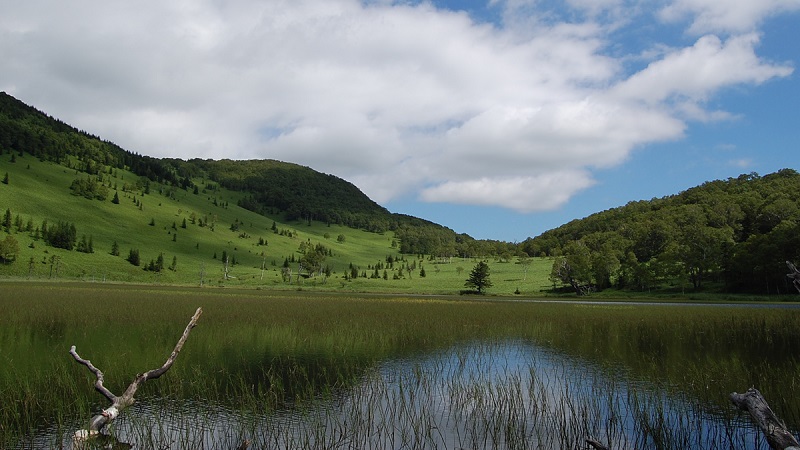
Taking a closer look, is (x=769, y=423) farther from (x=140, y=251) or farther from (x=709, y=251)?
(x=140, y=251)

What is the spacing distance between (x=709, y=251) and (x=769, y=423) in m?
104

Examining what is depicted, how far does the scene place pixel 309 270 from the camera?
472 feet

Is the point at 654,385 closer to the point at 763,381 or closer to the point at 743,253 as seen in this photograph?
the point at 763,381

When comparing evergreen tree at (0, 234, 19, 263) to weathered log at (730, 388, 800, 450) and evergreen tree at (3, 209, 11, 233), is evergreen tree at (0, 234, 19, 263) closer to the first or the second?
evergreen tree at (3, 209, 11, 233)

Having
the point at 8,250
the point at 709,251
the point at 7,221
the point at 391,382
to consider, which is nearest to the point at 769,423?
the point at 391,382

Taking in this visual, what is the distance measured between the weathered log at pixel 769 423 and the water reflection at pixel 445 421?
364 centimetres

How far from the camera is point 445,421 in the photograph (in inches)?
517

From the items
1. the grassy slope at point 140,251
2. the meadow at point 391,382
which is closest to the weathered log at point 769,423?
the meadow at point 391,382

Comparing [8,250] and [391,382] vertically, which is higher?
[8,250]

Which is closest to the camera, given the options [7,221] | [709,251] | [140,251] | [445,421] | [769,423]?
[769,423]

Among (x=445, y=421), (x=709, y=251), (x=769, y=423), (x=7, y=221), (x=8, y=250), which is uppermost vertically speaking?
(x=7, y=221)

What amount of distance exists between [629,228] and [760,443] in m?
183

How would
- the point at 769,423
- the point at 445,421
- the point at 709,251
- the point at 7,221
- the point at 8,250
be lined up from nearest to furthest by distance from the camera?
the point at 769,423 < the point at 445,421 < the point at 709,251 < the point at 8,250 < the point at 7,221

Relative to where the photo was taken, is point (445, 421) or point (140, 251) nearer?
point (445, 421)
